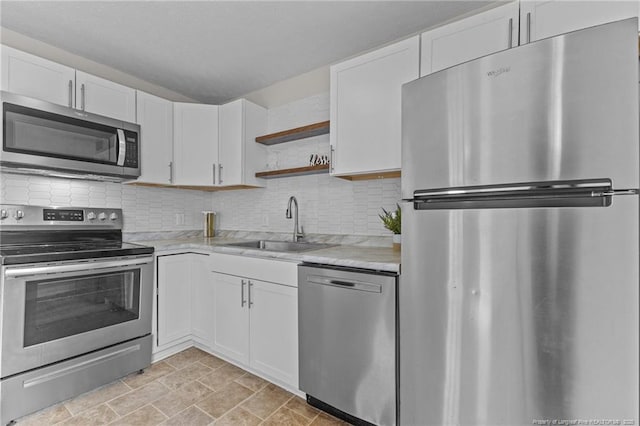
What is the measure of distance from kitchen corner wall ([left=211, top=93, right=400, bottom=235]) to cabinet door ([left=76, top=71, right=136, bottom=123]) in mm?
1178

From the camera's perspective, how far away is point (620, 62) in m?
0.90

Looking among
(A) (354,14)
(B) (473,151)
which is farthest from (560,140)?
(A) (354,14)

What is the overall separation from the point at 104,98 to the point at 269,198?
151 centimetres

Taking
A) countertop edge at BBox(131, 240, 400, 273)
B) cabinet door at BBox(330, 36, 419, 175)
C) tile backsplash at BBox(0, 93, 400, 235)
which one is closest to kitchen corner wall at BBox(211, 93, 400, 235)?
tile backsplash at BBox(0, 93, 400, 235)

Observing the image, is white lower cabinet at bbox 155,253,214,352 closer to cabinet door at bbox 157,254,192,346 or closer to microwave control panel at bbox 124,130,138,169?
cabinet door at bbox 157,254,192,346

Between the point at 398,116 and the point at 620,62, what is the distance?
962 mm

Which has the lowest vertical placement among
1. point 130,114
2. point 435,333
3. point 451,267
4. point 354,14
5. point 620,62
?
point 435,333

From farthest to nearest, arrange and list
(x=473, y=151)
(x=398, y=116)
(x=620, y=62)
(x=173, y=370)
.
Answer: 1. (x=173, y=370)
2. (x=398, y=116)
3. (x=473, y=151)
4. (x=620, y=62)

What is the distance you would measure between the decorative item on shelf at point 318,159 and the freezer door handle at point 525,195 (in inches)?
52.1

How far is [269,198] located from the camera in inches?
113

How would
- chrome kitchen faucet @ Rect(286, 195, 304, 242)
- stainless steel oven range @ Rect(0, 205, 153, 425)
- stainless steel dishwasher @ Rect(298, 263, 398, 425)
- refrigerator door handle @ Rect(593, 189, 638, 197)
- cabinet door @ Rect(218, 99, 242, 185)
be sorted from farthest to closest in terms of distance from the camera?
cabinet door @ Rect(218, 99, 242, 185) → chrome kitchen faucet @ Rect(286, 195, 304, 242) → stainless steel oven range @ Rect(0, 205, 153, 425) → stainless steel dishwasher @ Rect(298, 263, 398, 425) → refrigerator door handle @ Rect(593, 189, 638, 197)

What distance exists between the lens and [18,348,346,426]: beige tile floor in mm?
1616

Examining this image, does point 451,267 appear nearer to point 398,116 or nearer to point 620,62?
point 620,62

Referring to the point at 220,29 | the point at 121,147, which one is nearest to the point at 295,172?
the point at 220,29
